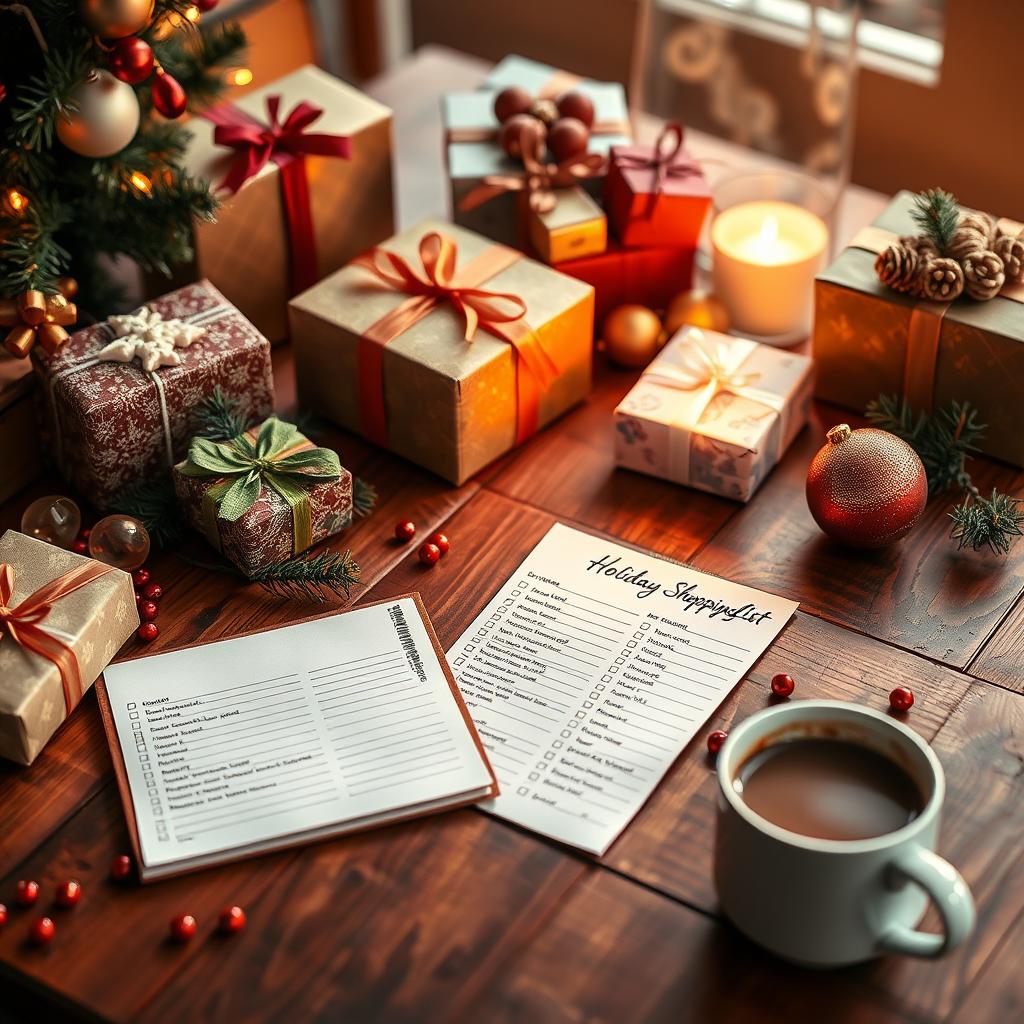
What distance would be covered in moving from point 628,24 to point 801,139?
47 cm

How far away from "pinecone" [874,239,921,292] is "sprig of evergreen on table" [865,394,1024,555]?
9 cm

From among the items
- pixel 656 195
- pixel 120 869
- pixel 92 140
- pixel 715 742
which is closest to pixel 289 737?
pixel 120 869

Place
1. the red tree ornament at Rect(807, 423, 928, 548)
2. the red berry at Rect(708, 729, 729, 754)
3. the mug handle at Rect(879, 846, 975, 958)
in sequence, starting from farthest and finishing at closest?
1. the red tree ornament at Rect(807, 423, 928, 548)
2. the red berry at Rect(708, 729, 729, 754)
3. the mug handle at Rect(879, 846, 975, 958)

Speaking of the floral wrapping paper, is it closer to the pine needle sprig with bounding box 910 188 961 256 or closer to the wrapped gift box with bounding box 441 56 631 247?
the wrapped gift box with bounding box 441 56 631 247

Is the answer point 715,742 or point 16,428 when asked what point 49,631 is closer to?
point 16,428

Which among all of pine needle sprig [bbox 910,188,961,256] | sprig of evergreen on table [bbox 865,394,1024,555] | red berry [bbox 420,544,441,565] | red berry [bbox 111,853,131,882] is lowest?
red berry [bbox 111,853,131,882]

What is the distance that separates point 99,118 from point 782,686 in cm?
67

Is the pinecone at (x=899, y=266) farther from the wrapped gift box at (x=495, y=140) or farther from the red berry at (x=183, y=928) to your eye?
the red berry at (x=183, y=928)

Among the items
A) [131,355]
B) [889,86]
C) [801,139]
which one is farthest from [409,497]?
[889,86]

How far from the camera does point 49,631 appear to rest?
0.94 m

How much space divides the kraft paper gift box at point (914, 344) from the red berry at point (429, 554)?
0.39m

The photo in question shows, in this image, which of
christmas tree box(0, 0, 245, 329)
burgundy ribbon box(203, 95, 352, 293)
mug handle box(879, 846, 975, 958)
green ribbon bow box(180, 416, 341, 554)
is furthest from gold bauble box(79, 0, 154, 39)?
mug handle box(879, 846, 975, 958)

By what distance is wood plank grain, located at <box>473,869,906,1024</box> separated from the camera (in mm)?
780

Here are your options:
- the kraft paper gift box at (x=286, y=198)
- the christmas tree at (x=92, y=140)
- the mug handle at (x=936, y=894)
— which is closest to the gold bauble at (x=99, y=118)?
the christmas tree at (x=92, y=140)
